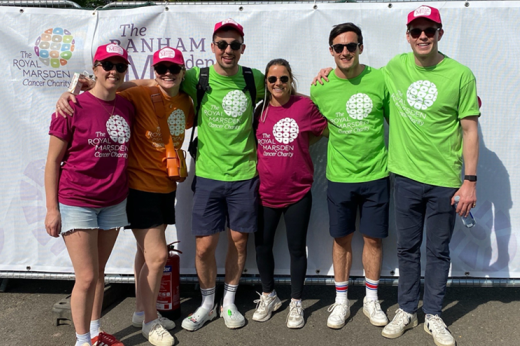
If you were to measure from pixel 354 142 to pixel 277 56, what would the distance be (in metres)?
1.13

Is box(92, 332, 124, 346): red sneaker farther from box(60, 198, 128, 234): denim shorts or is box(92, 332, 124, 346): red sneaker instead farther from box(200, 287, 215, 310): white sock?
box(60, 198, 128, 234): denim shorts

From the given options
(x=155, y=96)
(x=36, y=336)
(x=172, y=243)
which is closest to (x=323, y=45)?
(x=155, y=96)

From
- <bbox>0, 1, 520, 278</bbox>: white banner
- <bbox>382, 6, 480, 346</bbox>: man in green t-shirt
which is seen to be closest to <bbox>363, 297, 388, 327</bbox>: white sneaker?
<bbox>382, 6, 480, 346</bbox>: man in green t-shirt

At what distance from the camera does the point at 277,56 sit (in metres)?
4.03

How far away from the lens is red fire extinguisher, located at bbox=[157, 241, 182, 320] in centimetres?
380

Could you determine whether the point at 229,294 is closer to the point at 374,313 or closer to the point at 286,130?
the point at 374,313

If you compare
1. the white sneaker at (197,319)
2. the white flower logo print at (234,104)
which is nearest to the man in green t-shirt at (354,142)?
the white flower logo print at (234,104)

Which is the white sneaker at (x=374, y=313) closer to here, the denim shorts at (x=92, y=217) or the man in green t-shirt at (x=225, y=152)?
the man in green t-shirt at (x=225, y=152)

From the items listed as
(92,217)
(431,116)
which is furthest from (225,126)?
(431,116)

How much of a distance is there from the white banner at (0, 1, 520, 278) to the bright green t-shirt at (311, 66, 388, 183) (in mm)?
498

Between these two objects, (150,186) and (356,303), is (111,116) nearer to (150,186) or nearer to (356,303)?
(150,186)

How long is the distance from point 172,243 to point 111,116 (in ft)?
4.74

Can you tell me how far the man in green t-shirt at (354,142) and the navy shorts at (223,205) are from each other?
2.28ft

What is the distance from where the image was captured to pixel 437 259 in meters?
3.45
